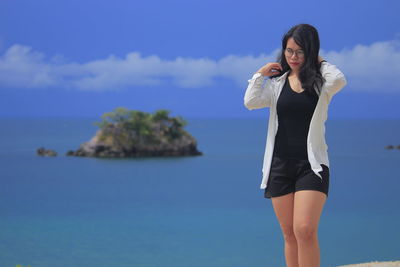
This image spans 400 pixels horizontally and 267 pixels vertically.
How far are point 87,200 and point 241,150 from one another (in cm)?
2268

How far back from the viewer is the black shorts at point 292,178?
393cm

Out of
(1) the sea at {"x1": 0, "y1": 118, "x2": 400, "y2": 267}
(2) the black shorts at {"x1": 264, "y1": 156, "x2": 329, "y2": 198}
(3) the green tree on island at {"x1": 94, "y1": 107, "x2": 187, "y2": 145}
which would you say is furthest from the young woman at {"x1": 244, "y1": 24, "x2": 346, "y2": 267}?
(3) the green tree on island at {"x1": 94, "y1": 107, "x2": 187, "y2": 145}

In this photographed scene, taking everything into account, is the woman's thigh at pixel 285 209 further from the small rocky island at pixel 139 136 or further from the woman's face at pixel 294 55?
the small rocky island at pixel 139 136

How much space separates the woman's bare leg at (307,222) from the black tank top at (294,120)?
0.90 feet

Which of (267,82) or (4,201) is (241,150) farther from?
(267,82)

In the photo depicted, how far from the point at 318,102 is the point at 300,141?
27cm

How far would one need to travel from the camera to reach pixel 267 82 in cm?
423

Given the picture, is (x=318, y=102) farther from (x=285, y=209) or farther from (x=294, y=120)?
(x=285, y=209)

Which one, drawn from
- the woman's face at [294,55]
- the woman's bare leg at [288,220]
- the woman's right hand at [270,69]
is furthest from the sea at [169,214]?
the woman's face at [294,55]

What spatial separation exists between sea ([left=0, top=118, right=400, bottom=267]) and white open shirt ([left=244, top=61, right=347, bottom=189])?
850 cm

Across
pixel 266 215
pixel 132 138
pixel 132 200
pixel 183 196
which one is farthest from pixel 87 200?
pixel 132 138

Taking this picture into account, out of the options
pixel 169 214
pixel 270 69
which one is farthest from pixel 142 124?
pixel 270 69

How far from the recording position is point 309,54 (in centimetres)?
402

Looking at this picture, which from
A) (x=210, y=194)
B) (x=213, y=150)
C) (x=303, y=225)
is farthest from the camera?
(x=213, y=150)
